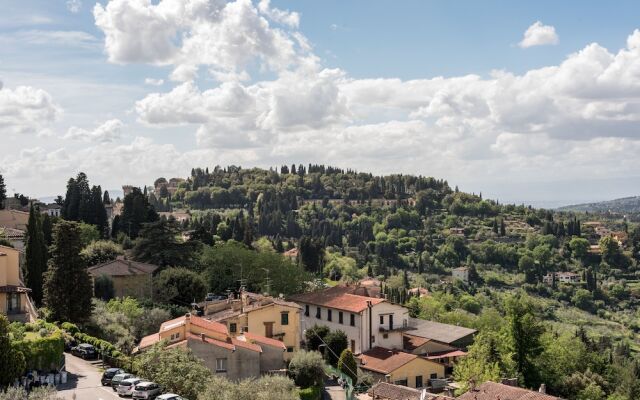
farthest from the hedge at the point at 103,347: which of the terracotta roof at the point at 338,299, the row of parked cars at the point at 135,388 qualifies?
the terracotta roof at the point at 338,299

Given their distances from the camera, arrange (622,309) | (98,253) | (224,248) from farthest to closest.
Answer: (622,309)
(224,248)
(98,253)

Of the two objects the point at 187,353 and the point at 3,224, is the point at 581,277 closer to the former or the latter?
the point at 3,224

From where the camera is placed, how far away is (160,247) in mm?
64438

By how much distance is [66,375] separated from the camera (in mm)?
32250

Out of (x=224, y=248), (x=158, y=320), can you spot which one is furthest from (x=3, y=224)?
(x=158, y=320)

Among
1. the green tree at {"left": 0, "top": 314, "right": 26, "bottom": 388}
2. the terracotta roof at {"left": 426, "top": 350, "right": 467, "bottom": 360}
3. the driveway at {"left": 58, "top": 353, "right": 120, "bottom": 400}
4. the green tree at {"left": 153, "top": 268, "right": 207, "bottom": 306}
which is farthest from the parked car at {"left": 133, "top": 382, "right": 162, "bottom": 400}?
the terracotta roof at {"left": 426, "top": 350, "right": 467, "bottom": 360}

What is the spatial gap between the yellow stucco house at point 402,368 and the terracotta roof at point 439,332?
293 inches

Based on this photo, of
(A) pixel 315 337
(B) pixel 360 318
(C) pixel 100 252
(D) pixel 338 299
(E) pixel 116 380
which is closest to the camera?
(E) pixel 116 380

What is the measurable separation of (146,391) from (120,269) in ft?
91.7

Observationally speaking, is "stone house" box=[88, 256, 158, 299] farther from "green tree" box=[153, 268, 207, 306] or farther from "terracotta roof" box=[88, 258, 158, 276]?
"green tree" box=[153, 268, 207, 306]

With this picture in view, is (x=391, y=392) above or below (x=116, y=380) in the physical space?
below

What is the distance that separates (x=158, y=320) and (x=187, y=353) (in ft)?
38.1

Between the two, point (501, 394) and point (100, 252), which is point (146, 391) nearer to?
point (501, 394)

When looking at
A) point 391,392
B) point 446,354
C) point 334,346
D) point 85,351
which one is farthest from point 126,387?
point 446,354
